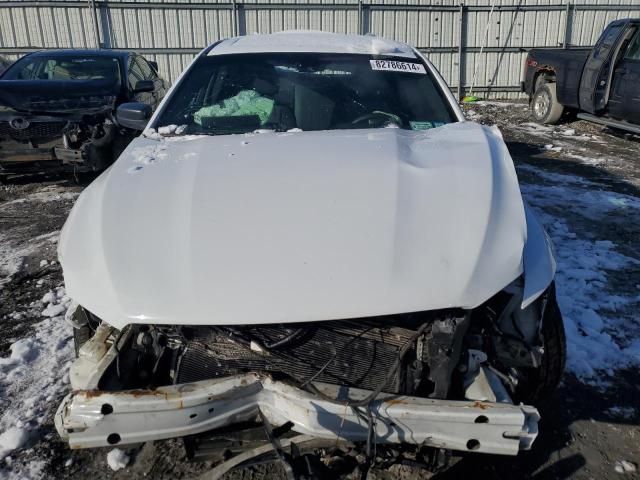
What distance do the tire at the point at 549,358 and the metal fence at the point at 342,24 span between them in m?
12.6

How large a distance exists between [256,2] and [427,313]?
44.4ft

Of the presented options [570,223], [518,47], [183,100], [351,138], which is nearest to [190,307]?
[351,138]

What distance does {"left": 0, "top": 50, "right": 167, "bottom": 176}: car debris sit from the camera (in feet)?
19.6

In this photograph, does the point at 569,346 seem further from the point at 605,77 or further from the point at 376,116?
the point at 605,77

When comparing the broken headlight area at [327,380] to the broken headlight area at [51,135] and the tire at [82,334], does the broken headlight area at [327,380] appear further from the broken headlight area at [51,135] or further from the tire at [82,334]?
the broken headlight area at [51,135]

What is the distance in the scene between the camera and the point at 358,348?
2014 mm

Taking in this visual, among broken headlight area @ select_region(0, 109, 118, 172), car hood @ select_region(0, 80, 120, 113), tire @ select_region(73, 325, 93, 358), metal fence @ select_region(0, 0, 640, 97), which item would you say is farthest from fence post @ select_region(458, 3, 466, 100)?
tire @ select_region(73, 325, 93, 358)

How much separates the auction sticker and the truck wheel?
7488 mm

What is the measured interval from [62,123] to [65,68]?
1660mm

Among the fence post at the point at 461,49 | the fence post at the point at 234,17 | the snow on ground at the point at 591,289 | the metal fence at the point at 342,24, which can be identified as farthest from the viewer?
the fence post at the point at 461,49

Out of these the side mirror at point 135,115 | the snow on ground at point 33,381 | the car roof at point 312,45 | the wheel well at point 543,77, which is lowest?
the snow on ground at point 33,381

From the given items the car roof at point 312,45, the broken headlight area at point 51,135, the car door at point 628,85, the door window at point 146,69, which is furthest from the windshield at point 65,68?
the car door at point 628,85

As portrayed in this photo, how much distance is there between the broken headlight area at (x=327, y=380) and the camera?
1.74m

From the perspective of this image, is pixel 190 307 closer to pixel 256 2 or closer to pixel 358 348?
pixel 358 348
